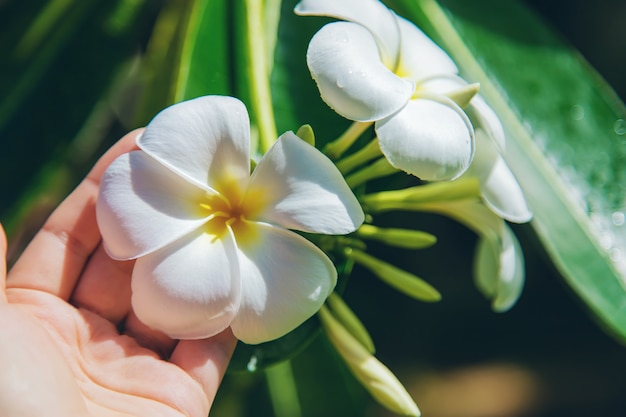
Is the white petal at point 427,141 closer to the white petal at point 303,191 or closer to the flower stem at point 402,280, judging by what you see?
the white petal at point 303,191

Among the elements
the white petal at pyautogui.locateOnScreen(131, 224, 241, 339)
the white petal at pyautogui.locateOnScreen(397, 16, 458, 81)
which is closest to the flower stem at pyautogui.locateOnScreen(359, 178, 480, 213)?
the white petal at pyautogui.locateOnScreen(397, 16, 458, 81)

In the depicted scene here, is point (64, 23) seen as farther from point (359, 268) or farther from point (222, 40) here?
point (359, 268)

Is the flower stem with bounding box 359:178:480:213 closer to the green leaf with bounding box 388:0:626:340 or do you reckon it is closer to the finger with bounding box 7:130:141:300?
the green leaf with bounding box 388:0:626:340

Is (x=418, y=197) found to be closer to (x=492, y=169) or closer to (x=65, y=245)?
(x=492, y=169)

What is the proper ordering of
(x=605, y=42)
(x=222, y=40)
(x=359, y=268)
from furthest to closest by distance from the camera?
(x=359, y=268) → (x=605, y=42) → (x=222, y=40)

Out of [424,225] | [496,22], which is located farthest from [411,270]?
[496,22]

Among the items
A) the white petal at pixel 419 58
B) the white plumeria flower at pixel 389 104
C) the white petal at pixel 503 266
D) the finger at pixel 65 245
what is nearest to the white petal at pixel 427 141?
the white plumeria flower at pixel 389 104

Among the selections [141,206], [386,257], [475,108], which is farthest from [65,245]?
[386,257]
